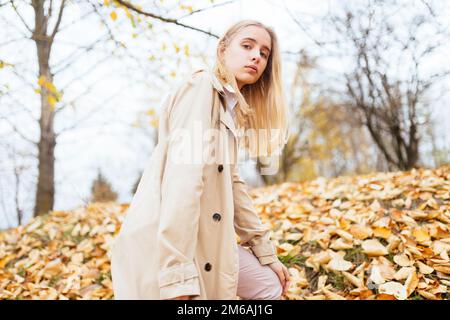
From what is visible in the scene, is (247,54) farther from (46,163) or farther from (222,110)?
(46,163)

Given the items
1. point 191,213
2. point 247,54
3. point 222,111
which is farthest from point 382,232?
point 191,213

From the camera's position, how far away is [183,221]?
A: 142cm

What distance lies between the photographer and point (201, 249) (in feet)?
5.14

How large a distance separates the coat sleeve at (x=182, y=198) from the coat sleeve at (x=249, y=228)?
53 cm

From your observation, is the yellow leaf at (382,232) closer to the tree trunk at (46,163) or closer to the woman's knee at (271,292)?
the woman's knee at (271,292)

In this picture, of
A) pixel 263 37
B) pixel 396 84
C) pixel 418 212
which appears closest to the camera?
pixel 263 37

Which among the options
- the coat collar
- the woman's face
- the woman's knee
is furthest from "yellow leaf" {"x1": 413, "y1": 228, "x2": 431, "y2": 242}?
the coat collar

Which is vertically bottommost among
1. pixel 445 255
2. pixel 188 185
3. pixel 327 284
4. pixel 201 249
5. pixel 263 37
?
pixel 327 284

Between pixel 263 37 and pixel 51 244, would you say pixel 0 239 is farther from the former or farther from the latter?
pixel 263 37

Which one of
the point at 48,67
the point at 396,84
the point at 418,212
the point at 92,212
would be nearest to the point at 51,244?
the point at 92,212

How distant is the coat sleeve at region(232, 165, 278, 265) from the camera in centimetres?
203

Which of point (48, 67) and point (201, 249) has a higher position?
point (48, 67)
